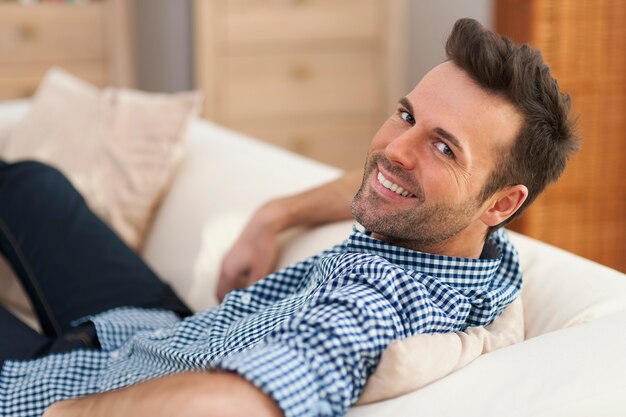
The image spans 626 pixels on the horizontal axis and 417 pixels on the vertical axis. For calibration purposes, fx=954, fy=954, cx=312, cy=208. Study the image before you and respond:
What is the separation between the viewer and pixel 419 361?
40.8 inches

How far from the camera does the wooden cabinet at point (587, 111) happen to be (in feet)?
7.99

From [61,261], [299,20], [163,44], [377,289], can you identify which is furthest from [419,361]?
[163,44]

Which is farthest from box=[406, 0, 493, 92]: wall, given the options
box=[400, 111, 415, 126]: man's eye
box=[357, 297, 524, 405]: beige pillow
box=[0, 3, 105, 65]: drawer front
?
box=[357, 297, 524, 405]: beige pillow

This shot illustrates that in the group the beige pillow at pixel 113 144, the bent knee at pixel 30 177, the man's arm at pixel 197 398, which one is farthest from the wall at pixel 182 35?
the man's arm at pixel 197 398

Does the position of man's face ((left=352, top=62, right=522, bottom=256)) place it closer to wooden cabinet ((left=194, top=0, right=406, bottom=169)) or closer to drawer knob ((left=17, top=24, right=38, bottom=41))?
wooden cabinet ((left=194, top=0, right=406, bottom=169))

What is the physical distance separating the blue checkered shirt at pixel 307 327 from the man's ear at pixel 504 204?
0.06m

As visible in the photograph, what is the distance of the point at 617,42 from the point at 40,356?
5.67ft

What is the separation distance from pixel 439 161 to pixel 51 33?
9.82 ft

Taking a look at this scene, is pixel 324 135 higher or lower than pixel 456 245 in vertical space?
lower

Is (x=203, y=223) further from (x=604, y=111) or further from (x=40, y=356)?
(x=604, y=111)

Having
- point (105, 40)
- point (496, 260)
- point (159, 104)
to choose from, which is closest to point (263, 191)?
point (159, 104)

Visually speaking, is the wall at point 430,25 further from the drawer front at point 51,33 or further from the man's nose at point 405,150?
the man's nose at point 405,150

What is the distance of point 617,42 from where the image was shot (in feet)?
8.24

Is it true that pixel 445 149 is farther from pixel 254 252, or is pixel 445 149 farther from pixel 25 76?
pixel 25 76
